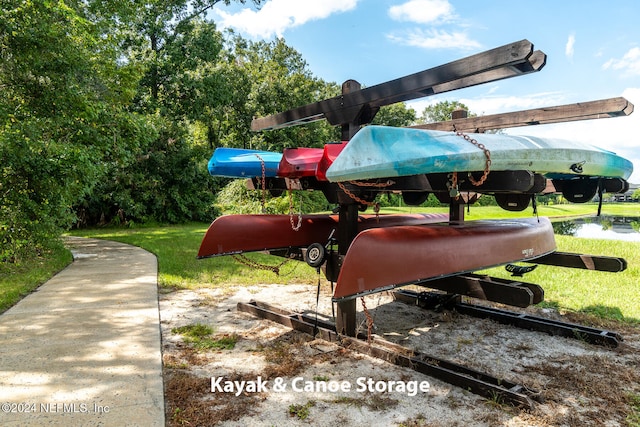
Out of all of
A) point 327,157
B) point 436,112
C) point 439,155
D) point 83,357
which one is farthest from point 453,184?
point 436,112

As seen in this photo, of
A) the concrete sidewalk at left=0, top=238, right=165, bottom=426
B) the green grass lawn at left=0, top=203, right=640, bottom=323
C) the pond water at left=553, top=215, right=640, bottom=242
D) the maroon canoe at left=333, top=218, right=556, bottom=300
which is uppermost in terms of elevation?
the maroon canoe at left=333, top=218, right=556, bottom=300

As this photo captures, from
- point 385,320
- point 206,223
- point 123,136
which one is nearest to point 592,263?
point 385,320

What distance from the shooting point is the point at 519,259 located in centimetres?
400

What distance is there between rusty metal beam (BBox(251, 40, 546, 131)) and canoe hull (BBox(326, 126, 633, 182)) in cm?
41

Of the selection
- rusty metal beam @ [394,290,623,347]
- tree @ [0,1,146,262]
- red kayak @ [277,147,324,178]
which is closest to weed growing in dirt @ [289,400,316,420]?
red kayak @ [277,147,324,178]

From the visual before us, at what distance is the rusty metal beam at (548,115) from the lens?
154 inches

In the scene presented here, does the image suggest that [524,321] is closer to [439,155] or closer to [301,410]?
[439,155]

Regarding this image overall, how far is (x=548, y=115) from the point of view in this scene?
14.6ft

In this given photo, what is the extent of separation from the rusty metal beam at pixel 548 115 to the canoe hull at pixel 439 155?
1104 mm

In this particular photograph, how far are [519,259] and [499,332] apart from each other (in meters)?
0.90

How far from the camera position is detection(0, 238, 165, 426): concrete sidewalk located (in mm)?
2707

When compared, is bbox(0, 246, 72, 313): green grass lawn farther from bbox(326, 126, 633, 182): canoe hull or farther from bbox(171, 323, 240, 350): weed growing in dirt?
bbox(326, 126, 633, 182): canoe hull

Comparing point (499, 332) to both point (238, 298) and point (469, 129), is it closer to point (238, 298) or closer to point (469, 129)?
point (469, 129)

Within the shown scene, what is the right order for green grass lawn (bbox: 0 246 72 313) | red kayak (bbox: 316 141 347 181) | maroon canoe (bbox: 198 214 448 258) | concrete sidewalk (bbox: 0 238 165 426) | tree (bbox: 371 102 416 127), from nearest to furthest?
concrete sidewalk (bbox: 0 238 165 426) → red kayak (bbox: 316 141 347 181) → maroon canoe (bbox: 198 214 448 258) → green grass lawn (bbox: 0 246 72 313) → tree (bbox: 371 102 416 127)
